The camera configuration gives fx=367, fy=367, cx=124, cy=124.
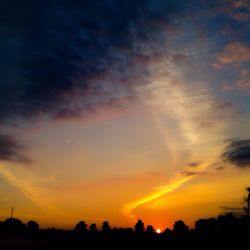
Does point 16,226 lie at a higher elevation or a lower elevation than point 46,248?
higher

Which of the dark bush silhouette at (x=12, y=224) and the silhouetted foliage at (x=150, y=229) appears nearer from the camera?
the silhouetted foliage at (x=150, y=229)

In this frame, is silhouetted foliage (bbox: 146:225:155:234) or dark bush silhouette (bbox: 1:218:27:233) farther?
dark bush silhouette (bbox: 1:218:27:233)

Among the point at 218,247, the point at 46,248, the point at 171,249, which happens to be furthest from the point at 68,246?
the point at 218,247

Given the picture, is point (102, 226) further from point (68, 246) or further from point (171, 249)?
point (171, 249)

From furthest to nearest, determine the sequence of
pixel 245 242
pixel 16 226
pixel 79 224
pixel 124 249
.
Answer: pixel 16 226 → pixel 79 224 → pixel 124 249 → pixel 245 242

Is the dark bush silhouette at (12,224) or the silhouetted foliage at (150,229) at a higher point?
the dark bush silhouette at (12,224)

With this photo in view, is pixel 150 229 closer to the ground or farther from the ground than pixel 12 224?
closer to the ground

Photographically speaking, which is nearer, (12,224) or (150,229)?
(150,229)

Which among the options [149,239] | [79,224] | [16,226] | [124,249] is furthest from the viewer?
[16,226]

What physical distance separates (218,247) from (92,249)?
1417 centimetres

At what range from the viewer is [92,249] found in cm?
4225

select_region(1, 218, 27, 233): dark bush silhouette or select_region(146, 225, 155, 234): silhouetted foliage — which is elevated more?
select_region(1, 218, 27, 233): dark bush silhouette

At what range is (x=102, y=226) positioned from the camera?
72.5m

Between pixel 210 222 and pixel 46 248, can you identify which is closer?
pixel 46 248
